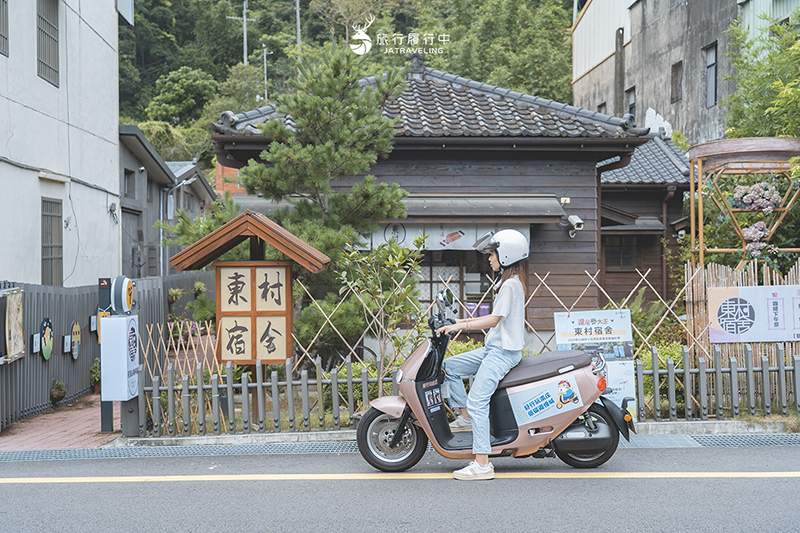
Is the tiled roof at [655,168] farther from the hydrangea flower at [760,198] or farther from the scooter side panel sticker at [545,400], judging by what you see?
the scooter side panel sticker at [545,400]

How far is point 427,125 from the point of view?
11.6 m


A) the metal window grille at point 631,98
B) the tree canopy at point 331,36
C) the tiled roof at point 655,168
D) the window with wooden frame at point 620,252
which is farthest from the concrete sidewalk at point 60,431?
the tree canopy at point 331,36

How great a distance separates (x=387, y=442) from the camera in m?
5.59

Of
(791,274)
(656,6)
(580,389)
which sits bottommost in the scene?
(580,389)

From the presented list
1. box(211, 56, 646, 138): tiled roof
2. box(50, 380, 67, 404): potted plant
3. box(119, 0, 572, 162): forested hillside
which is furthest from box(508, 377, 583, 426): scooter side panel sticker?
box(119, 0, 572, 162): forested hillside

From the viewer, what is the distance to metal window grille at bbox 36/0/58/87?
11531 millimetres

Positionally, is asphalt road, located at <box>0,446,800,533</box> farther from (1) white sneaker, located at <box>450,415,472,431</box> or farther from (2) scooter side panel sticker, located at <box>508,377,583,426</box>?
(2) scooter side panel sticker, located at <box>508,377,583,426</box>

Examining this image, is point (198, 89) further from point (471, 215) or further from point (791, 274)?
point (791, 274)

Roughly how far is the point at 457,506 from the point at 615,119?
30.2 ft

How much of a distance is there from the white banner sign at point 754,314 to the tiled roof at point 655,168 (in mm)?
9249

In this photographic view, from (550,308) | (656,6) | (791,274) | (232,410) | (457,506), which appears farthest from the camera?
(656,6)

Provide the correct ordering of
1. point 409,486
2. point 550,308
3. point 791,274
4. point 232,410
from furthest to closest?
point 550,308
point 791,274
point 232,410
point 409,486

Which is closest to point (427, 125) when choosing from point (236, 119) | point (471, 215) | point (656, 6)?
point (471, 215)

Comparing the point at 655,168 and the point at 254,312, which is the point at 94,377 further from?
the point at 655,168
